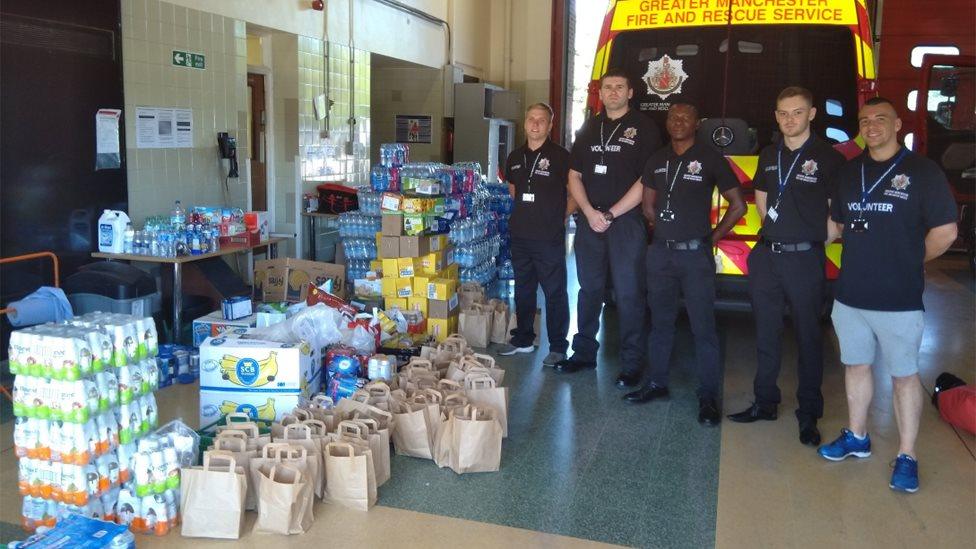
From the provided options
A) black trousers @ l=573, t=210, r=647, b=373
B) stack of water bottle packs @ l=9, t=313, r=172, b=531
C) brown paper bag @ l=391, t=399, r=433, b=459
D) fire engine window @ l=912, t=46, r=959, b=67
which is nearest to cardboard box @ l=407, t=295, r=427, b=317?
black trousers @ l=573, t=210, r=647, b=373

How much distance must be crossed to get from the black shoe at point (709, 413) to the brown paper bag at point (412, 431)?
1561 mm

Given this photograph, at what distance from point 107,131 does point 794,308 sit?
4.62m

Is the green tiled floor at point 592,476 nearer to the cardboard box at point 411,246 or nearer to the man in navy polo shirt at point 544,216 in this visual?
the man in navy polo shirt at point 544,216

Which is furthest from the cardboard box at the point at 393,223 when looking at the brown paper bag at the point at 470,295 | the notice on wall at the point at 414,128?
the notice on wall at the point at 414,128

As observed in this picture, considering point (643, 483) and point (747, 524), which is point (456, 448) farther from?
point (747, 524)

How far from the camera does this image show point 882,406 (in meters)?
4.68

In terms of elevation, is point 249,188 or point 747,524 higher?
point 249,188

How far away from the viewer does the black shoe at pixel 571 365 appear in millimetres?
5238

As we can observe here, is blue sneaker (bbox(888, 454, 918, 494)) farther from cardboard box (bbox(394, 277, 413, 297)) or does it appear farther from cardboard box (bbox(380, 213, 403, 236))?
cardboard box (bbox(380, 213, 403, 236))

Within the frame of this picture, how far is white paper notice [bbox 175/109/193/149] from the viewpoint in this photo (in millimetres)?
6262

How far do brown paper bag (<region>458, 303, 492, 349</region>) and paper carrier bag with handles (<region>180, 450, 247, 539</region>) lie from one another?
2.91 meters

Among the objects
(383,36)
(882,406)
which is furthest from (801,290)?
(383,36)

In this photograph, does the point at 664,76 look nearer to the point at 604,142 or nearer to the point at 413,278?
the point at 604,142

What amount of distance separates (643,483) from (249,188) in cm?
499
